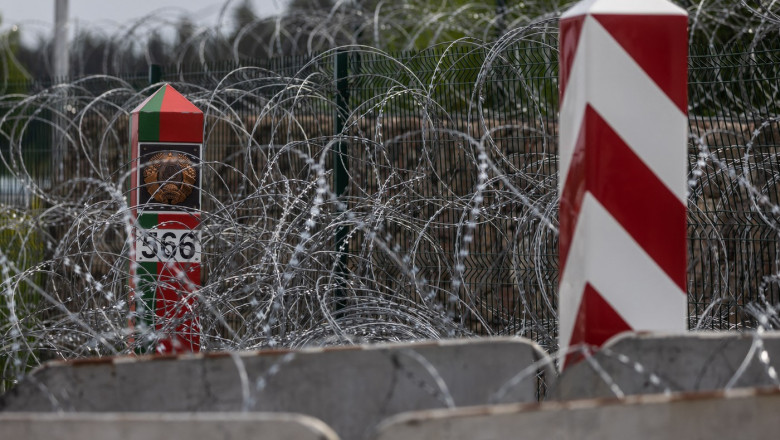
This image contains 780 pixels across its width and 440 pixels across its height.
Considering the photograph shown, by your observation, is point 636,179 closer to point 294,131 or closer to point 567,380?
point 567,380

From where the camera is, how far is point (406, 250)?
6316 millimetres

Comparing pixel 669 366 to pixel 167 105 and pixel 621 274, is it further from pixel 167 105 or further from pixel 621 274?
pixel 167 105

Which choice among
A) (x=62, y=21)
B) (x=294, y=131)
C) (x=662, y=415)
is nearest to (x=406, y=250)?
(x=294, y=131)

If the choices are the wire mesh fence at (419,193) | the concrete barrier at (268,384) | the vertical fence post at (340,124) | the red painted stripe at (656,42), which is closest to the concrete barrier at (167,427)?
the concrete barrier at (268,384)

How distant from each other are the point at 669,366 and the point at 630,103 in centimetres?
61

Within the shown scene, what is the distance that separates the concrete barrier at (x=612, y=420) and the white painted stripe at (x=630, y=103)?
76 centimetres

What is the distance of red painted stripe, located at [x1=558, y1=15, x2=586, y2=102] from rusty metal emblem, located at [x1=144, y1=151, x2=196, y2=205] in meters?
2.52

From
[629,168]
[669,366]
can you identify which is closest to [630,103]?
[629,168]

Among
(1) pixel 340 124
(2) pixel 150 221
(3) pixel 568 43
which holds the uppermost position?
(3) pixel 568 43

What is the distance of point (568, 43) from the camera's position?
2.54m

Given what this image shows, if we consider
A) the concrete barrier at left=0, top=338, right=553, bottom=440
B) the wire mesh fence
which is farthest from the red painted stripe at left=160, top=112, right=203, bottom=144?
the concrete barrier at left=0, top=338, right=553, bottom=440

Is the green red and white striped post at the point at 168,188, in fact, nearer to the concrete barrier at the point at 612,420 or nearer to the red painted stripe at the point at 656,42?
the red painted stripe at the point at 656,42

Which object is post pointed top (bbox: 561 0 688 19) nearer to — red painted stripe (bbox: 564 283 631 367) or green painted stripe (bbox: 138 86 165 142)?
red painted stripe (bbox: 564 283 631 367)

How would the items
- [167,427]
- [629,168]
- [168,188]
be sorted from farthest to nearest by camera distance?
1. [168,188]
2. [629,168]
3. [167,427]
